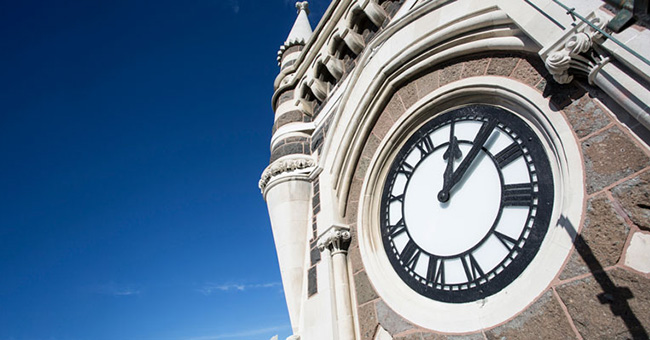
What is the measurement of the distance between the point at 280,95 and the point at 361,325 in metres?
3.86

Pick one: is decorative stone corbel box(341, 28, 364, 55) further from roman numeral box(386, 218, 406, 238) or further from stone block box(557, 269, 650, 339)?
stone block box(557, 269, 650, 339)

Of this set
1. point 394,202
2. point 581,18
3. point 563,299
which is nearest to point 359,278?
point 394,202

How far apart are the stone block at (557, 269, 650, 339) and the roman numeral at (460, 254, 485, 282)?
552 mm

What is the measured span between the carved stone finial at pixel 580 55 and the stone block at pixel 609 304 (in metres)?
1.12

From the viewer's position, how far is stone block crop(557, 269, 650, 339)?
5.94 feet

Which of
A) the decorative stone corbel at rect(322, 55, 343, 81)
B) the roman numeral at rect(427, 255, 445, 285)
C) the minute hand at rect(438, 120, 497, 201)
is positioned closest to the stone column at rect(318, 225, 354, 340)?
the roman numeral at rect(427, 255, 445, 285)

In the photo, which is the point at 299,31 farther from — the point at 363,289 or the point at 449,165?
the point at 363,289

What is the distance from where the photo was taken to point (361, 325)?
346 centimetres

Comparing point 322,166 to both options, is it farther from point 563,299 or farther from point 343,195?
point 563,299

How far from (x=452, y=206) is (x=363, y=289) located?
1.18 metres

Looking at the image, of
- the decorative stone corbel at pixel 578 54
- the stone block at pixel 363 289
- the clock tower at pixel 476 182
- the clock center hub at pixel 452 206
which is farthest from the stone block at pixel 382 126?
the decorative stone corbel at pixel 578 54

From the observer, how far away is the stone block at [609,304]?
1810 mm

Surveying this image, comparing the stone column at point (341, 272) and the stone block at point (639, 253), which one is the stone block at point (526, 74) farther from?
the stone column at point (341, 272)

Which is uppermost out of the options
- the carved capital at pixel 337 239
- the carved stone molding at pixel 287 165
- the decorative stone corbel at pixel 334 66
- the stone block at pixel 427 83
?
the decorative stone corbel at pixel 334 66
